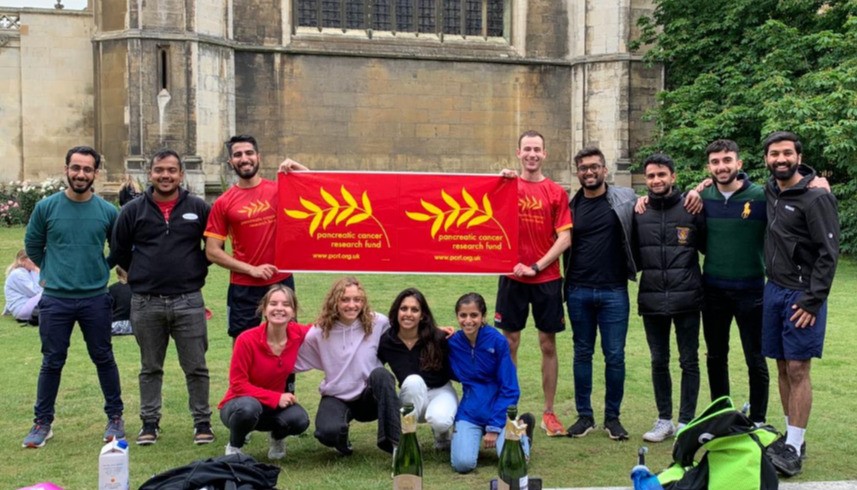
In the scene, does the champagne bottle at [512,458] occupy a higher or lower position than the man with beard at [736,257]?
lower

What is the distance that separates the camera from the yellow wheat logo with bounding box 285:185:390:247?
7.12 metres

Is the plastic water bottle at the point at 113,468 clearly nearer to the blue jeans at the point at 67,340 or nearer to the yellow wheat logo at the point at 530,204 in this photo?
the blue jeans at the point at 67,340

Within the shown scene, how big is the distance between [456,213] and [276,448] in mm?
2172

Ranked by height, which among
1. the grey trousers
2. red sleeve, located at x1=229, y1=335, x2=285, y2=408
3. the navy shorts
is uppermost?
the navy shorts

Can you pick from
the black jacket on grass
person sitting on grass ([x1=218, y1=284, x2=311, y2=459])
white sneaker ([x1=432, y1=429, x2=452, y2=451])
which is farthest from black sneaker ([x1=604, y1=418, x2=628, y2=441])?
person sitting on grass ([x1=218, y1=284, x2=311, y2=459])

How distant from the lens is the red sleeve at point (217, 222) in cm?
683

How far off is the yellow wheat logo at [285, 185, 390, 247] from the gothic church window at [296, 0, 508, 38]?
1766 centimetres

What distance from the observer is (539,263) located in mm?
7023

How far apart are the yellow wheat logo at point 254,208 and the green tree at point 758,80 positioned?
13.8 metres

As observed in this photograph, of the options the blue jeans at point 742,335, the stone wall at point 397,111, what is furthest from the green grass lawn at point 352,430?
the stone wall at point 397,111

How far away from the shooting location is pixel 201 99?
21.9 meters

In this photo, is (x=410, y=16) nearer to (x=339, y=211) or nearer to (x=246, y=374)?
(x=339, y=211)

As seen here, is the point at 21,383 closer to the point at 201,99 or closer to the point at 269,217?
the point at 269,217

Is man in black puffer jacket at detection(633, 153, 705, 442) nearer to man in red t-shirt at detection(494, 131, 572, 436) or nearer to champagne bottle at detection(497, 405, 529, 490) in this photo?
man in red t-shirt at detection(494, 131, 572, 436)
